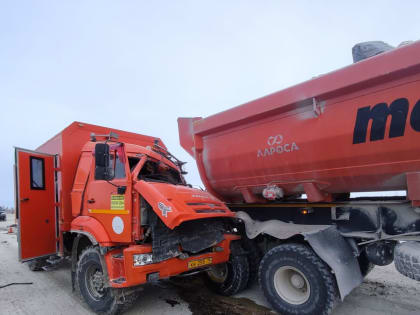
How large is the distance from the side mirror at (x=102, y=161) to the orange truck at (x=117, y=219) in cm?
1

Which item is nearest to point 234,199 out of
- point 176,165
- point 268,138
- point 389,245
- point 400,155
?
point 176,165

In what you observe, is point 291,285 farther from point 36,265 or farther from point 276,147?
point 36,265

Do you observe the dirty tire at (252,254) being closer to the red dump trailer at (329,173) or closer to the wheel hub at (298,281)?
the red dump trailer at (329,173)

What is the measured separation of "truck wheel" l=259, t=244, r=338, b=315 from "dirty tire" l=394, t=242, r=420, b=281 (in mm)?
809

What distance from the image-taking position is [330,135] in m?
3.66

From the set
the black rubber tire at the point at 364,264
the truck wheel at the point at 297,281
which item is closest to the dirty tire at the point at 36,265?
the truck wheel at the point at 297,281

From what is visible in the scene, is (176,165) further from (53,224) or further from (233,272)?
(53,224)

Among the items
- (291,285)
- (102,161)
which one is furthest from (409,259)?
(102,161)

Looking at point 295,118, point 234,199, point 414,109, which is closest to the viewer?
point 414,109

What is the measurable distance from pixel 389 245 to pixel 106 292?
3947 mm

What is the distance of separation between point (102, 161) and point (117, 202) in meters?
0.65

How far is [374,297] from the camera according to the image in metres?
4.61

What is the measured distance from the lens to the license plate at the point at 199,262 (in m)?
4.11

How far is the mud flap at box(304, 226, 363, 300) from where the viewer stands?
11.7 feet
